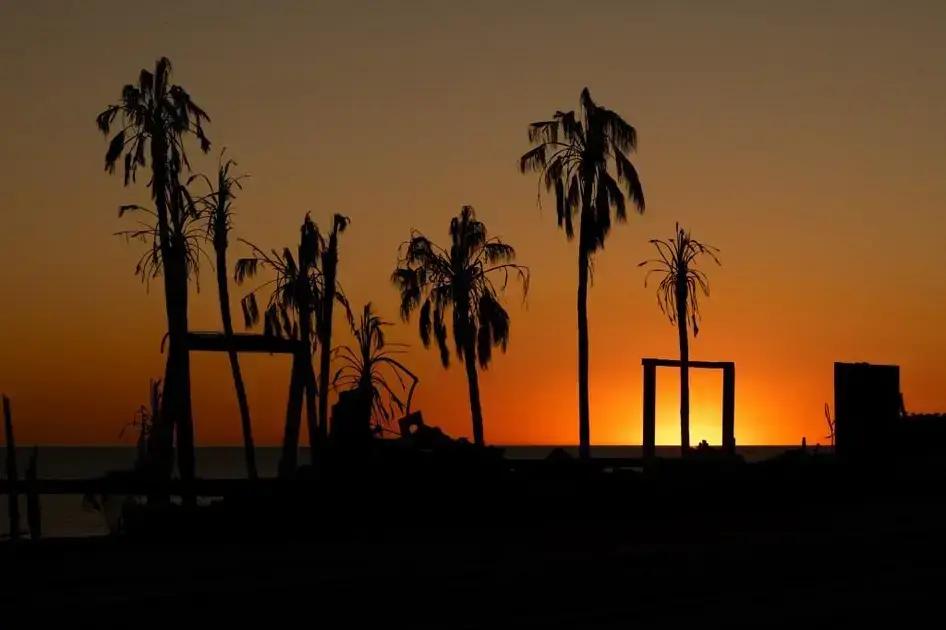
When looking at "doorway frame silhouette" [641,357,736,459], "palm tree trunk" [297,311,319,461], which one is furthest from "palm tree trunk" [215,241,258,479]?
"doorway frame silhouette" [641,357,736,459]

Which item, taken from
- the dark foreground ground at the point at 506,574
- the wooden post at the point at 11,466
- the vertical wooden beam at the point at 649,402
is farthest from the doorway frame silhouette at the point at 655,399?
the wooden post at the point at 11,466

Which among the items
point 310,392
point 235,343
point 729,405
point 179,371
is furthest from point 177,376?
point 729,405

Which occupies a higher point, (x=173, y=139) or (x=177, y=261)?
(x=173, y=139)

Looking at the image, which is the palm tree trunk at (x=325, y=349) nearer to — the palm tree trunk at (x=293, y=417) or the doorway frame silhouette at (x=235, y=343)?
the palm tree trunk at (x=293, y=417)

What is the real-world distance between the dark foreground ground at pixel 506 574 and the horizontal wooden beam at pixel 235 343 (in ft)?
13.9

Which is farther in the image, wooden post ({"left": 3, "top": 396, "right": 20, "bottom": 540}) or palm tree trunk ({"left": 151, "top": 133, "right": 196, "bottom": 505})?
wooden post ({"left": 3, "top": 396, "right": 20, "bottom": 540})

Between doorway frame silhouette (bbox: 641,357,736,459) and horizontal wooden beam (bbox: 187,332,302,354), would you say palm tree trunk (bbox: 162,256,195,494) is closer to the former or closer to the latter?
horizontal wooden beam (bbox: 187,332,302,354)

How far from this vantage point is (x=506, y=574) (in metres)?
17.6

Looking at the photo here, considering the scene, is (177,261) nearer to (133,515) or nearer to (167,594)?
(133,515)

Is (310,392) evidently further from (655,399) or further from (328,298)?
(655,399)

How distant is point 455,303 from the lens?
44.3 m

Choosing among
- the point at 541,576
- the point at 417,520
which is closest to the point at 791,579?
the point at 541,576

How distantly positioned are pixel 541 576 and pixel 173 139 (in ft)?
74.1

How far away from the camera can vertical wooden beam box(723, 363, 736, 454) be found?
1431 inches
